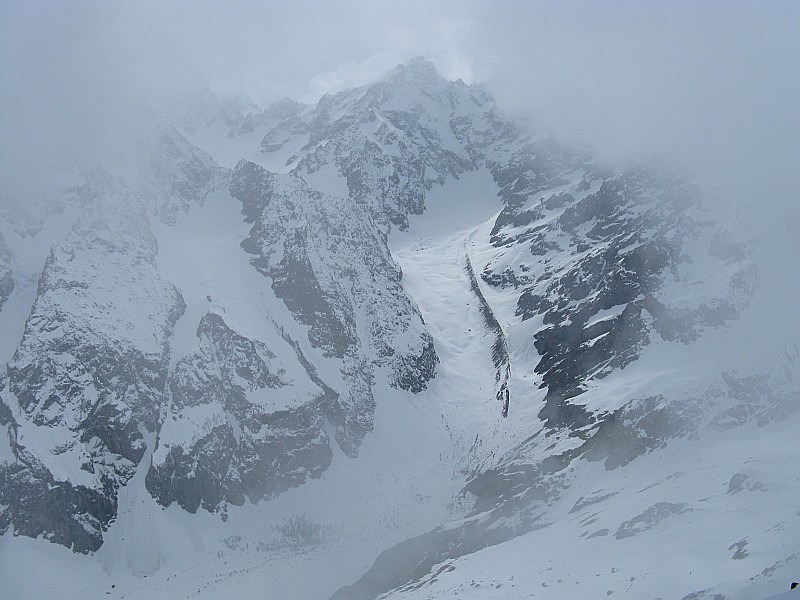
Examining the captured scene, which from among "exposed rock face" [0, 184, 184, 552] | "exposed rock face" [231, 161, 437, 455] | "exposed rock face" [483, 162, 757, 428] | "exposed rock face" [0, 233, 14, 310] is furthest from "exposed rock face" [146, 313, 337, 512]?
"exposed rock face" [483, 162, 757, 428]

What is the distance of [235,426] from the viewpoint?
144m

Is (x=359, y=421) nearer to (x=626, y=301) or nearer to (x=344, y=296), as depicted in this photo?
(x=344, y=296)

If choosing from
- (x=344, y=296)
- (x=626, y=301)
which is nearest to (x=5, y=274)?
(x=344, y=296)

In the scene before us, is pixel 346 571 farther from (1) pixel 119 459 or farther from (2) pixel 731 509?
(2) pixel 731 509

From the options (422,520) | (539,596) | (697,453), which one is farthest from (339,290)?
(539,596)

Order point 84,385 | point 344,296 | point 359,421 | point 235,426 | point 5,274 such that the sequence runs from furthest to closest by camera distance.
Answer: point 344,296 → point 359,421 → point 5,274 → point 235,426 → point 84,385

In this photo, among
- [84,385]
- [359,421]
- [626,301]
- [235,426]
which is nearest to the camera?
[84,385]

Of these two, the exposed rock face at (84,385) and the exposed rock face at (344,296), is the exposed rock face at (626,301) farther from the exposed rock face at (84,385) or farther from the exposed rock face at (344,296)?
the exposed rock face at (84,385)

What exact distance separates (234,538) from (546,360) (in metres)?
78.1

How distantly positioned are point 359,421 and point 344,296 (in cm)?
3512

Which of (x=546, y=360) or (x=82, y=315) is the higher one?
(x=82, y=315)

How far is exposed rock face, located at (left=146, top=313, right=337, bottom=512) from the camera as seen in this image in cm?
13512

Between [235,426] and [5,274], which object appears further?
[5,274]

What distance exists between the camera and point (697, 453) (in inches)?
4840
